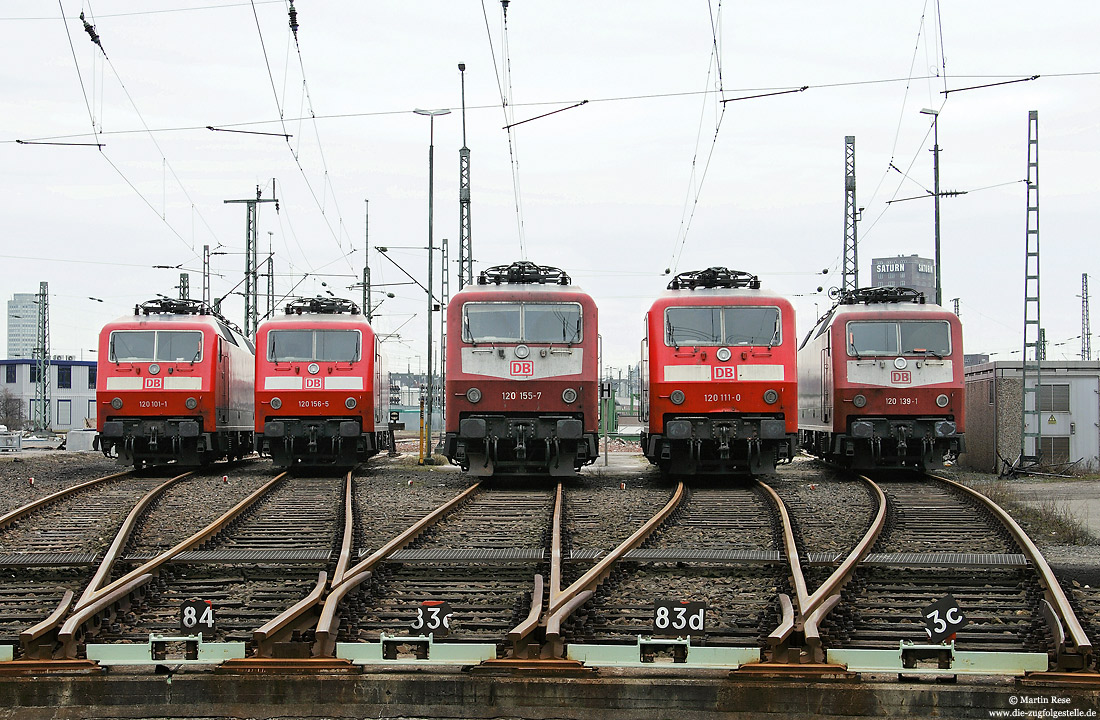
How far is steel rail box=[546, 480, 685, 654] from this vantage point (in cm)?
680

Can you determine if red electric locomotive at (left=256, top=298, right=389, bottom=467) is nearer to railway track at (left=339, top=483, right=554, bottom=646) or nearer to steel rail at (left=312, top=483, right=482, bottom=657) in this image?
railway track at (left=339, top=483, right=554, bottom=646)

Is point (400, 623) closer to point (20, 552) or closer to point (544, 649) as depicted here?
point (544, 649)

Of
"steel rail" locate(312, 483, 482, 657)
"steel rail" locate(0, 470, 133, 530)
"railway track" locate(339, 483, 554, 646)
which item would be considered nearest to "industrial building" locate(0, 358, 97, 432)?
"steel rail" locate(0, 470, 133, 530)

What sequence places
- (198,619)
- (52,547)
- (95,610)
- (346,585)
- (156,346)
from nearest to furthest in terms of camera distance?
1. (198,619)
2. (95,610)
3. (346,585)
4. (52,547)
5. (156,346)

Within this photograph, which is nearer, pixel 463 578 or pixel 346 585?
pixel 346 585

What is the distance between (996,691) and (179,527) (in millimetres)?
9029

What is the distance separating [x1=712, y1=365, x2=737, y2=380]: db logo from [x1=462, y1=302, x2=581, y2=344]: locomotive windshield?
220 cm

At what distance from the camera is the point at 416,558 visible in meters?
9.43

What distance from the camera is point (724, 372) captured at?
1731cm

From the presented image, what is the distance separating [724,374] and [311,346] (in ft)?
25.8

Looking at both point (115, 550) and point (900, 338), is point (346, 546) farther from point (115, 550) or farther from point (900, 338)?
point (900, 338)

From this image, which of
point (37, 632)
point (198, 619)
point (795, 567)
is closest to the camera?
point (37, 632)

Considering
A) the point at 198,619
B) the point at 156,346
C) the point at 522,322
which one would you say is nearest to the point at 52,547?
the point at 198,619

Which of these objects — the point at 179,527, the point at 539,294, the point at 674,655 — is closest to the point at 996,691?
the point at 674,655
